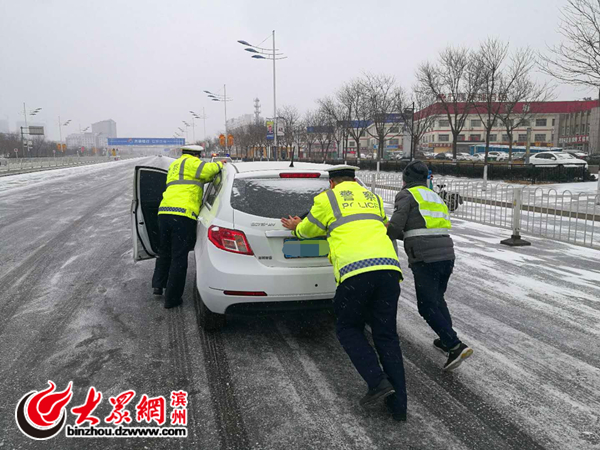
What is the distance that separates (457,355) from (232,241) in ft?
6.58

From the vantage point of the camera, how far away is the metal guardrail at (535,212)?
878 cm

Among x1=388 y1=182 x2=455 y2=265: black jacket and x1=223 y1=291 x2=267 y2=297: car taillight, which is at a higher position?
x1=388 y1=182 x2=455 y2=265: black jacket

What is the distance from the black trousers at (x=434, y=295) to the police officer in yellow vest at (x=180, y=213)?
2443 mm

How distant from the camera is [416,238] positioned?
11.8 ft

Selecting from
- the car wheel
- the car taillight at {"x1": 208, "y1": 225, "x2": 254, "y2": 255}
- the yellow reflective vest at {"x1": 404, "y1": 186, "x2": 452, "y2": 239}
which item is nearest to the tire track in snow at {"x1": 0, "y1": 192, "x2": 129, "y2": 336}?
the car wheel

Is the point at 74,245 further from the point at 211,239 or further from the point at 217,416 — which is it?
the point at 217,416

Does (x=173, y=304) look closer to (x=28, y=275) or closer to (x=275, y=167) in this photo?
(x=275, y=167)

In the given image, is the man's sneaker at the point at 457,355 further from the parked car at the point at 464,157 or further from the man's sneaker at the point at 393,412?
the parked car at the point at 464,157

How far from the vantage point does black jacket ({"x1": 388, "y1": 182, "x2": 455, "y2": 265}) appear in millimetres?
→ 3576

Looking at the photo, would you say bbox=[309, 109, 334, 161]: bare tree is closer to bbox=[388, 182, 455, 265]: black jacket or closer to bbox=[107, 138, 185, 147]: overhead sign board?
bbox=[388, 182, 455, 265]: black jacket

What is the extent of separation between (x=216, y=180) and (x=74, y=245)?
4715 millimetres

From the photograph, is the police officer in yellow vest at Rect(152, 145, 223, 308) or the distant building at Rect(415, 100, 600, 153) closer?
the police officer in yellow vest at Rect(152, 145, 223, 308)

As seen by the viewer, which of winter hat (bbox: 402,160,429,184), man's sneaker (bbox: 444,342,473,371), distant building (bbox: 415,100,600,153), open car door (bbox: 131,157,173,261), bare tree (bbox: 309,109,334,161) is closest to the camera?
man's sneaker (bbox: 444,342,473,371)

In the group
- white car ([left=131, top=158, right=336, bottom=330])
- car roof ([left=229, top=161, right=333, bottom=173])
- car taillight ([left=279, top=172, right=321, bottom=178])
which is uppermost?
car roof ([left=229, top=161, right=333, bottom=173])
